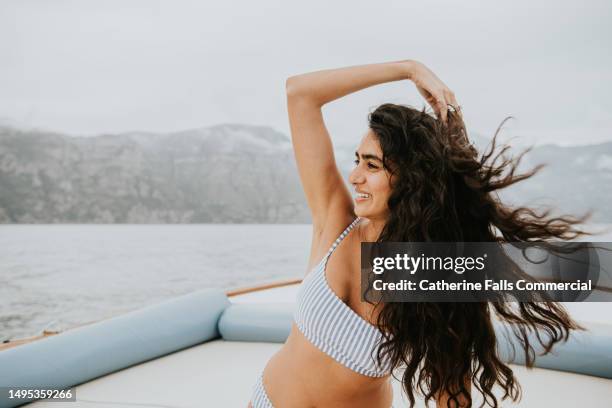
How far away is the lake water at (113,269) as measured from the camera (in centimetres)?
509

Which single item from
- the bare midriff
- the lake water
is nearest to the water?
the lake water

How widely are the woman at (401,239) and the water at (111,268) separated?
202cm

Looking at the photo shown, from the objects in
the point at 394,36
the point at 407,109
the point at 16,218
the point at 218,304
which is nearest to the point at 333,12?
the point at 394,36

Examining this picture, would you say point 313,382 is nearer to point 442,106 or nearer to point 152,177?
point 442,106

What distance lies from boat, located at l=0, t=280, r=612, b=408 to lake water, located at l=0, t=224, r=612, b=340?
0.38 metres

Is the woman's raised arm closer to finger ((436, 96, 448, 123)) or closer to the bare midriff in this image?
finger ((436, 96, 448, 123))

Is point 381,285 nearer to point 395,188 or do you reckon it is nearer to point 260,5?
point 395,188

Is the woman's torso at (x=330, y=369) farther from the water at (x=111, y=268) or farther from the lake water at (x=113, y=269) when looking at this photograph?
the water at (x=111, y=268)

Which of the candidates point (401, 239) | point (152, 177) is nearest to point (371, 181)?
point (401, 239)

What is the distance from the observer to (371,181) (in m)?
A: 1.24

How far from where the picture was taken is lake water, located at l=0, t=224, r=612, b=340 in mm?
5086

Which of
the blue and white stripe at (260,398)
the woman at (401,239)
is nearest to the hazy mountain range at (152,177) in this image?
the blue and white stripe at (260,398)

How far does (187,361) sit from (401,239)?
6.38 ft

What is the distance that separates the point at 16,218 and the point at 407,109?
12.5 m
